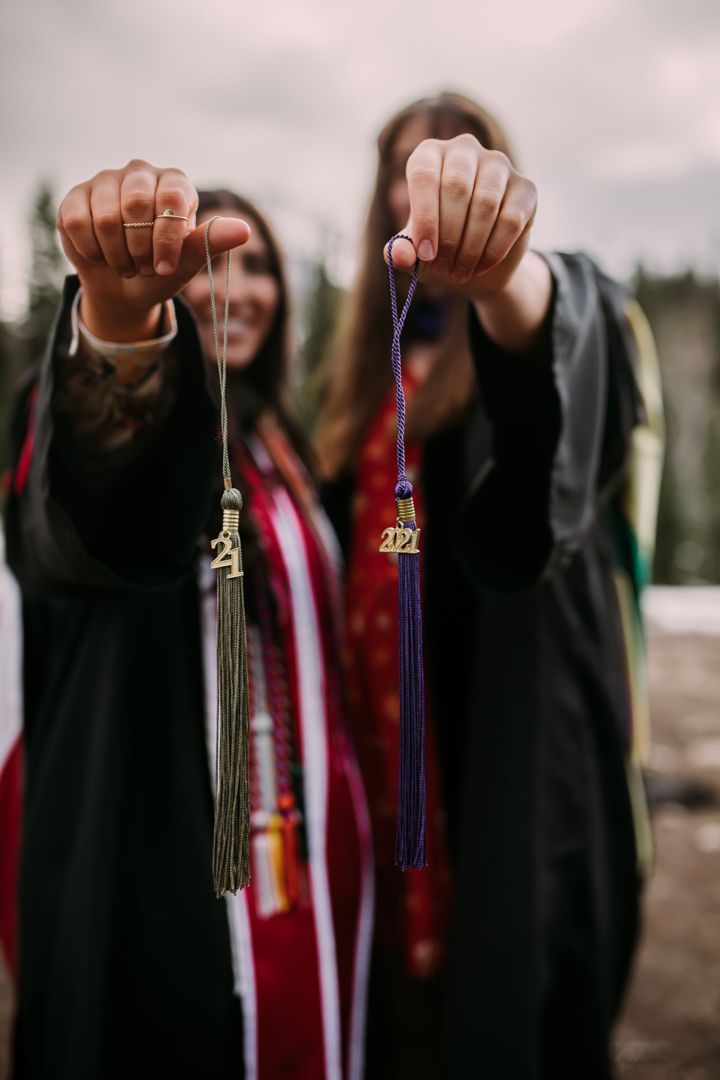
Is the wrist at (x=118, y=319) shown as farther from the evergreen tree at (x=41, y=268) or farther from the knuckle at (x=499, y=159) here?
the evergreen tree at (x=41, y=268)

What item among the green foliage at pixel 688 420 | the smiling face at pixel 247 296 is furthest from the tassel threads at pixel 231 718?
the green foliage at pixel 688 420

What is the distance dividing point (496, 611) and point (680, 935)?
205 cm

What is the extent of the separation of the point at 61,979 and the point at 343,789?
603 mm

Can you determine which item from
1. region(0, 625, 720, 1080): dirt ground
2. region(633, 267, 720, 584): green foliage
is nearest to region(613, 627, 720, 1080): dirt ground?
region(0, 625, 720, 1080): dirt ground

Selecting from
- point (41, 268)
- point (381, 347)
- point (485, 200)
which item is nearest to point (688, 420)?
point (41, 268)

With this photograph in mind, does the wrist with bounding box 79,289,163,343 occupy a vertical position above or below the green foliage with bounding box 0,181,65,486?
below

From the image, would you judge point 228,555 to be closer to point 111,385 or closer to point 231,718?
point 231,718

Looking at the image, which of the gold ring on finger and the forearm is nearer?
the gold ring on finger

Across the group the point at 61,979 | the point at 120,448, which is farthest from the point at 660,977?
the point at 120,448

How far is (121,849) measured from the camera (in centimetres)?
134

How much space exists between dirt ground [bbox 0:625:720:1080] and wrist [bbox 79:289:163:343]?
2261 millimetres

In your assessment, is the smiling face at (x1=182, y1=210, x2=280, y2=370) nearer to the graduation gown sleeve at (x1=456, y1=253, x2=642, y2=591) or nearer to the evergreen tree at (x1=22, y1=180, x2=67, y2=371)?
the graduation gown sleeve at (x1=456, y1=253, x2=642, y2=591)

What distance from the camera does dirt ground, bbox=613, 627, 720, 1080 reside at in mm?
2157

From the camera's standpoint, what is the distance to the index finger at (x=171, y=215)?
826 millimetres
